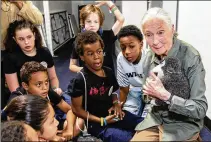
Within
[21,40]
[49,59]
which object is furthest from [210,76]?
[21,40]

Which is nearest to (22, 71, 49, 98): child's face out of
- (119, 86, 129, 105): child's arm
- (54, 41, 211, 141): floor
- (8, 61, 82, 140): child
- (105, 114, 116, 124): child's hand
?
(8, 61, 82, 140): child

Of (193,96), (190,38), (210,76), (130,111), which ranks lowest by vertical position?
(130,111)

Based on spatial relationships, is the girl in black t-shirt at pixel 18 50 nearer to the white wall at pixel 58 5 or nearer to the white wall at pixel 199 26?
the white wall at pixel 199 26

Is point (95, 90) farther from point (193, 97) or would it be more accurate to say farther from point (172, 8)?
point (172, 8)

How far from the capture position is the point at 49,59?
1.89 meters

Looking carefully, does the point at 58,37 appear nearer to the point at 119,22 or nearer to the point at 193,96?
the point at 119,22

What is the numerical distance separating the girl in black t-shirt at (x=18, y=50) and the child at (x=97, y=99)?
0.44 meters

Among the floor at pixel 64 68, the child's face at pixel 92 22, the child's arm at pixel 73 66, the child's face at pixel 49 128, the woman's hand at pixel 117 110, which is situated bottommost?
the floor at pixel 64 68

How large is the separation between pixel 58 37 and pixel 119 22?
2.70m

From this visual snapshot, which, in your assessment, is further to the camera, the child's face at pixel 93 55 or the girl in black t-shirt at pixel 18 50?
the girl in black t-shirt at pixel 18 50

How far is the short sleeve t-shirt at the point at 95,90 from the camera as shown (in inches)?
56.4

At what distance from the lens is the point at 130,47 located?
1.57 m

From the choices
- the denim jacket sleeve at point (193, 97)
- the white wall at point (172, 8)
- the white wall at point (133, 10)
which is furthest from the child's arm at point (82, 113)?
the white wall at point (133, 10)

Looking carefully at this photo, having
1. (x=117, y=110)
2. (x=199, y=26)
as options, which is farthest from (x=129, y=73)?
(x=199, y=26)
